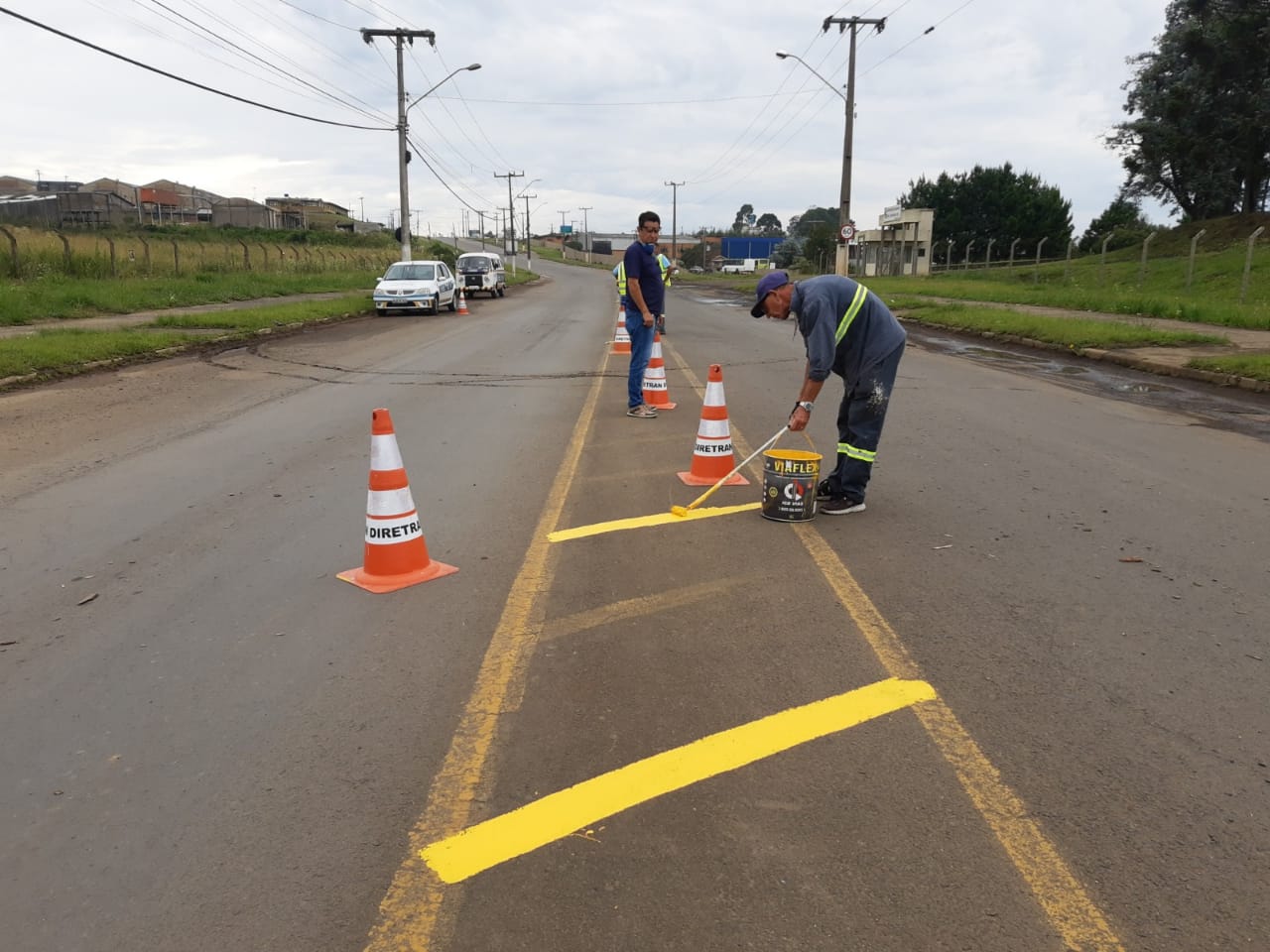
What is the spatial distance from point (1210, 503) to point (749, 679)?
4.33 meters

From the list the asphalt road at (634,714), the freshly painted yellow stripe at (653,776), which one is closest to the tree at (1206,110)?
the asphalt road at (634,714)

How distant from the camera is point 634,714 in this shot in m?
3.35

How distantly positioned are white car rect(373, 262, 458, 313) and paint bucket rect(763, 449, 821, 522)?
21.4 m

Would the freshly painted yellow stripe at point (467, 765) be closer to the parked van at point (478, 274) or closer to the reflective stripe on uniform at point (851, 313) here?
the reflective stripe on uniform at point (851, 313)

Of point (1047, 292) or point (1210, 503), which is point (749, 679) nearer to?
point (1210, 503)

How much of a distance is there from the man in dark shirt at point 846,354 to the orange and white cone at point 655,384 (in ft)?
13.2

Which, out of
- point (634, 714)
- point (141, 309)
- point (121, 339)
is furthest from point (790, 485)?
point (141, 309)

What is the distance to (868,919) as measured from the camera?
2.31 m

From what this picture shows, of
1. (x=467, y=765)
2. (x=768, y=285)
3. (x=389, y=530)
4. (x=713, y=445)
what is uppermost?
(x=768, y=285)

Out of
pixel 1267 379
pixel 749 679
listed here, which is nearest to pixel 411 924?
pixel 749 679

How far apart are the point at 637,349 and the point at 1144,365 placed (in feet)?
28.1

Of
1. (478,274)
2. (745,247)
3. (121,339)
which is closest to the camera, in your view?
(121,339)

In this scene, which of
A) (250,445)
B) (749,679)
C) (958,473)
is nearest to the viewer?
(749,679)

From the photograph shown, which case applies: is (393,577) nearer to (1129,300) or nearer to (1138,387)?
(1138,387)
